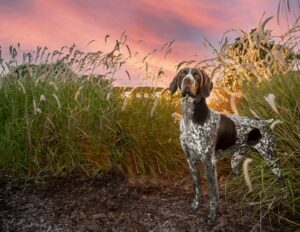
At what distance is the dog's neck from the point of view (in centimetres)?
419

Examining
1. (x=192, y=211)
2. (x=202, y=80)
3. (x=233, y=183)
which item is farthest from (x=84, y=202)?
(x=202, y=80)

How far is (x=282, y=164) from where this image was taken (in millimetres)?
4883

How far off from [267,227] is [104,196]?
1.69 m

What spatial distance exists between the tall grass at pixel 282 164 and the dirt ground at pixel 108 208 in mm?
173

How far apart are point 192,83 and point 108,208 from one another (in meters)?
1.71

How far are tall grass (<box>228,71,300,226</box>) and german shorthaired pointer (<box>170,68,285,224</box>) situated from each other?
0.16 metres

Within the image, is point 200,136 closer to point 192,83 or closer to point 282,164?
point 192,83

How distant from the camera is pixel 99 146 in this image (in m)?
5.86

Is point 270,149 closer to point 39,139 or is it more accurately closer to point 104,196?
point 104,196

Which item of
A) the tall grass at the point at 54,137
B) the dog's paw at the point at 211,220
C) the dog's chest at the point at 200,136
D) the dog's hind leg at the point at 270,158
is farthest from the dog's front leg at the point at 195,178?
the tall grass at the point at 54,137

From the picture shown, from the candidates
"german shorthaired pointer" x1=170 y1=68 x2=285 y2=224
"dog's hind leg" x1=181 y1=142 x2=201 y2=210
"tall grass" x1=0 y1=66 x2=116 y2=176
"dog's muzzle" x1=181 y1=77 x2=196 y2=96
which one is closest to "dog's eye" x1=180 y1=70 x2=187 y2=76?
"german shorthaired pointer" x1=170 y1=68 x2=285 y2=224

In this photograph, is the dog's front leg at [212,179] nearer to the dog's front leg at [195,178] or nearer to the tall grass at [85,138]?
the dog's front leg at [195,178]

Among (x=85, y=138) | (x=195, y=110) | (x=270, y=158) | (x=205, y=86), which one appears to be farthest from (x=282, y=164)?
(x=85, y=138)

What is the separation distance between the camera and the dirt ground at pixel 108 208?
4609 millimetres
